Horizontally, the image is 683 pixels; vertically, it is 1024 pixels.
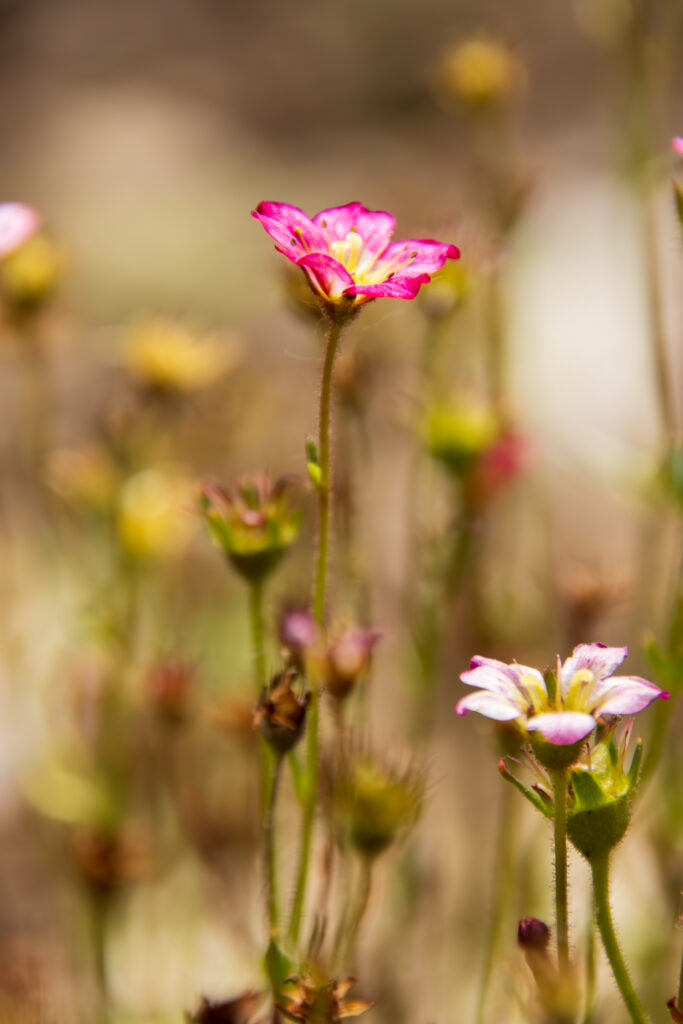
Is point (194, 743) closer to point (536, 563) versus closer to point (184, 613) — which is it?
point (184, 613)

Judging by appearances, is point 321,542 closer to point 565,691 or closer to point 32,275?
point 565,691

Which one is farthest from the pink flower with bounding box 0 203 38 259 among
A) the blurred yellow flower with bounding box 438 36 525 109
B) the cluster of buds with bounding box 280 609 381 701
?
the blurred yellow flower with bounding box 438 36 525 109

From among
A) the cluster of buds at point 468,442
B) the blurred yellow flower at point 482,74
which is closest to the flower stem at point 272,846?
Answer: the cluster of buds at point 468,442

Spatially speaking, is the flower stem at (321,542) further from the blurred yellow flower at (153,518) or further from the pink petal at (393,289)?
the blurred yellow flower at (153,518)

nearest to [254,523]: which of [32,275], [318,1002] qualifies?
[318,1002]

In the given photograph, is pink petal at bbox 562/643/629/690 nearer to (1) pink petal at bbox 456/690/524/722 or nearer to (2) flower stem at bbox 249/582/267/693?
(1) pink petal at bbox 456/690/524/722

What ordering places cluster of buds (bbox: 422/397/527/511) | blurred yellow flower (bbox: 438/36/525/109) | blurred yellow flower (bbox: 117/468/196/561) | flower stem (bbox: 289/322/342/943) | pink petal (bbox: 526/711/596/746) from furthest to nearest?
1. blurred yellow flower (bbox: 438/36/525/109)
2. blurred yellow flower (bbox: 117/468/196/561)
3. cluster of buds (bbox: 422/397/527/511)
4. flower stem (bbox: 289/322/342/943)
5. pink petal (bbox: 526/711/596/746)
